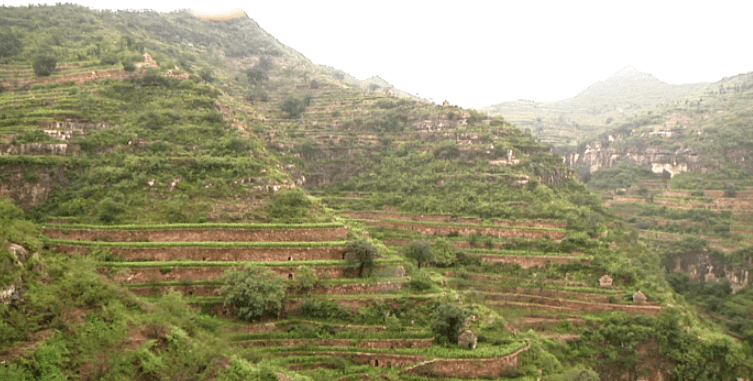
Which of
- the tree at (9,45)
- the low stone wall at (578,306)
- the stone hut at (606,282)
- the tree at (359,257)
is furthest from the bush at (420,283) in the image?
the tree at (9,45)

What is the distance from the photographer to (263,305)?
2342 centimetres

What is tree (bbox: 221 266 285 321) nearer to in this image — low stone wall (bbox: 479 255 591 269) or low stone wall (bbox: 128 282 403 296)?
low stone wall (bbox: 128 282 403 296)

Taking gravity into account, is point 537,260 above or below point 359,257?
below

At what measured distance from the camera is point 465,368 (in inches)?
935

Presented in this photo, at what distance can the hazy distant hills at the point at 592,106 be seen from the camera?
326ft

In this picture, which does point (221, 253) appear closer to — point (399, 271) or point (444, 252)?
point (399, 271)

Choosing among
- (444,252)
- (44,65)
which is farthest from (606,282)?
(44,65)

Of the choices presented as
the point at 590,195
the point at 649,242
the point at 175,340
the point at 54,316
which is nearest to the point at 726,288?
the point at 649,242

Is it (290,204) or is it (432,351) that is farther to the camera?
(290,204)

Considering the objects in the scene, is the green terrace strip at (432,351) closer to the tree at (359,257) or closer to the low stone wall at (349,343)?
the low stone wall at (349,343)

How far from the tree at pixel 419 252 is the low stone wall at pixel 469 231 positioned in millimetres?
4700

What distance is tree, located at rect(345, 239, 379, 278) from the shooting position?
27172 millimetres

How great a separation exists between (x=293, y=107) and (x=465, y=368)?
34.0 meters

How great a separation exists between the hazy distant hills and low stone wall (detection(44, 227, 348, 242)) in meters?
65.9
